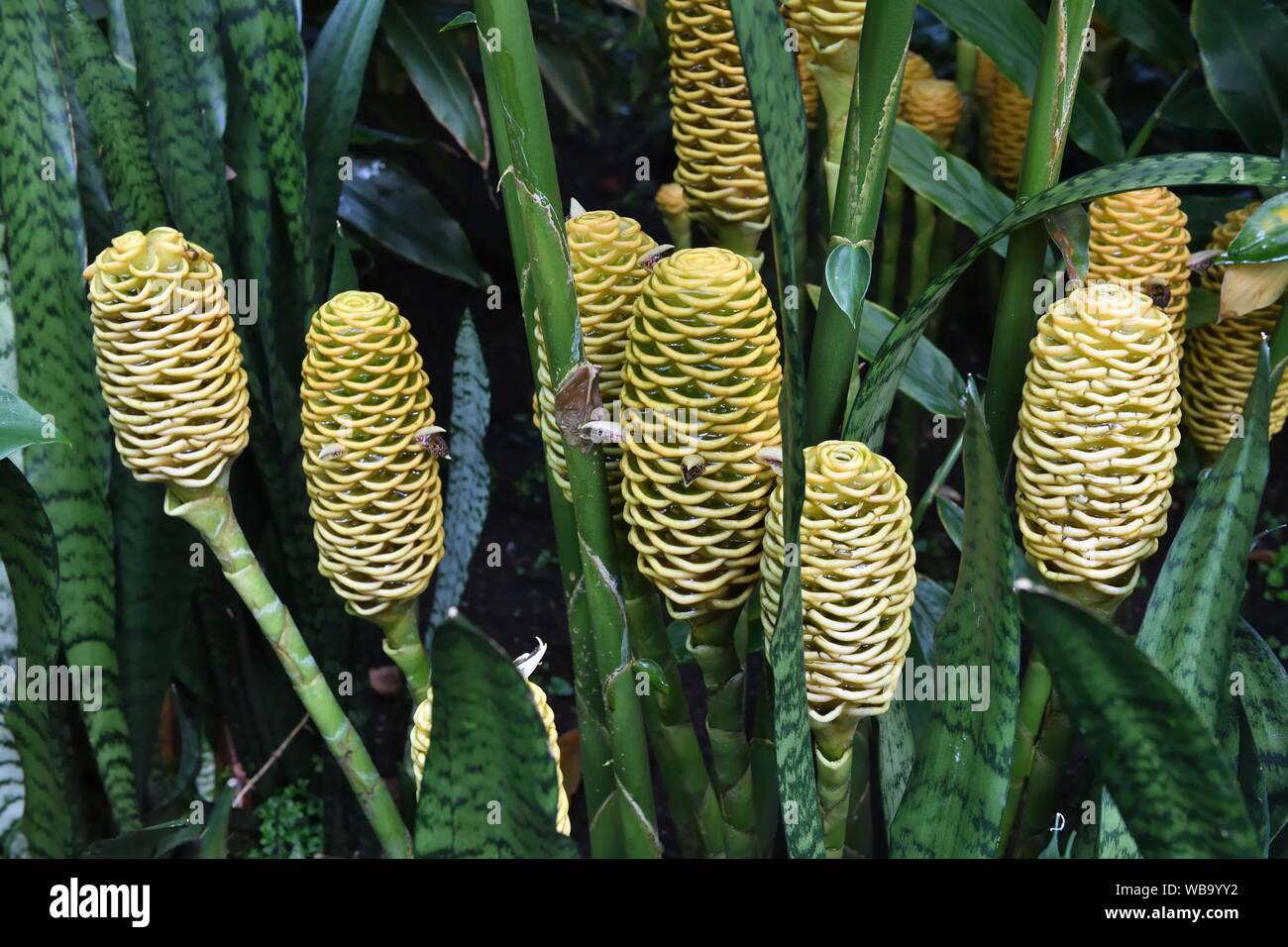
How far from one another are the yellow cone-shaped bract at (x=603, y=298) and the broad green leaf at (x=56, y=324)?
0.31 m

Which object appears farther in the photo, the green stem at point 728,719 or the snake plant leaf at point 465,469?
the snake plant leaf at point 465,469

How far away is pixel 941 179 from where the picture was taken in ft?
2.85

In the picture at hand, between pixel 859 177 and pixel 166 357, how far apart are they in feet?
1.03

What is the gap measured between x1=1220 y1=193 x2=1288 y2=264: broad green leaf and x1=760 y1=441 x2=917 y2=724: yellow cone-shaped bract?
254 millimetres

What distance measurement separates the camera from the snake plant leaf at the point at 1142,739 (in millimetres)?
339

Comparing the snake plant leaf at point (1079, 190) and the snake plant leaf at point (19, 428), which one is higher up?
the snake plant leaf at point (1079, 190)

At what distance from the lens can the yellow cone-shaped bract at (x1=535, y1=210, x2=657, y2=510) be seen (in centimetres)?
54

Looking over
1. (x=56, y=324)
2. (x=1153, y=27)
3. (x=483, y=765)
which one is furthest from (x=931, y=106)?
(x=483, y=765)

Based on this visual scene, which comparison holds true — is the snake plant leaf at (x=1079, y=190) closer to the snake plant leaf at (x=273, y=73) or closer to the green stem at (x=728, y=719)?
the green stem at (x=728, y=719)

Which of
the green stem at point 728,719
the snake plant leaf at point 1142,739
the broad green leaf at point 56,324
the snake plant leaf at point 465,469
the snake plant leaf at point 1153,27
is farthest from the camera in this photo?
the snake plant leaf at point 1153,27

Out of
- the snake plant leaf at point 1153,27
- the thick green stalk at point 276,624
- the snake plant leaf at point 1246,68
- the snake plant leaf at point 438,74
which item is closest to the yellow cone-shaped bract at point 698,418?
the thick green stalk at point 276,624

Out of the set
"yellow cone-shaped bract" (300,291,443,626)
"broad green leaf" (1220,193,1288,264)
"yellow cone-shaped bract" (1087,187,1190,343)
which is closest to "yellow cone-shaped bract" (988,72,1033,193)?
"yellow cone-shaped bract" (1087,187,1190,343)

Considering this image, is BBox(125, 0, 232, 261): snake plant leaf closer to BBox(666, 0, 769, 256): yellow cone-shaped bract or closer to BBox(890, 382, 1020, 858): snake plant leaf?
BBox(666, 0, 769, 256): yellow cone-shaped bract
